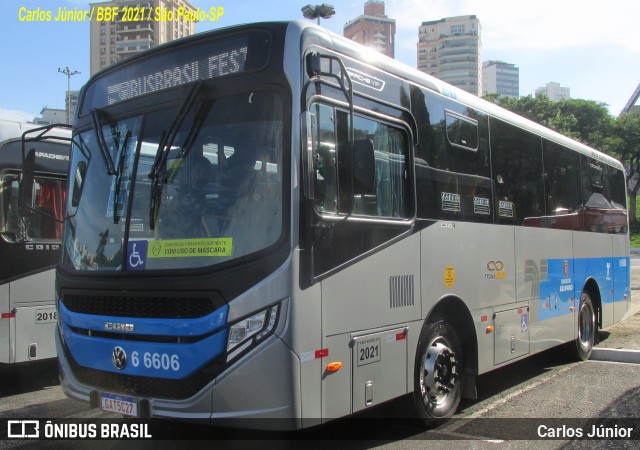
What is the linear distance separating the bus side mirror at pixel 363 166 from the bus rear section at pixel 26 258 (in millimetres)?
4226

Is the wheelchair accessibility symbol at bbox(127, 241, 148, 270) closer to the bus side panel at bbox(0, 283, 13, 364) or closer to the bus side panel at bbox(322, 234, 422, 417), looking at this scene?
the bus side panel at bbox(322, 234, 422, 417)

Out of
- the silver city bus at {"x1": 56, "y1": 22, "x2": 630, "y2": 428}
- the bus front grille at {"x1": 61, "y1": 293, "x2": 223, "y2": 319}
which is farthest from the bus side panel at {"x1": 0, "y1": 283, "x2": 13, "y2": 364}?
the bus front grille at {"x1": 61, "y1": 293, "x2": 223, "y2": 319}

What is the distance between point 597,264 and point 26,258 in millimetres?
8553

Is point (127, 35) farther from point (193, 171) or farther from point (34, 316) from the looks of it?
point (193, 171)

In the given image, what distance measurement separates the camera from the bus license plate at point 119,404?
419cm

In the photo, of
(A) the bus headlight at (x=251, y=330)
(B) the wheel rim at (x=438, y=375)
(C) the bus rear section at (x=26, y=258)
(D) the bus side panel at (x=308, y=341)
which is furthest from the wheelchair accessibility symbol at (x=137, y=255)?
(C) the bus rear section at (x=26, y=258)

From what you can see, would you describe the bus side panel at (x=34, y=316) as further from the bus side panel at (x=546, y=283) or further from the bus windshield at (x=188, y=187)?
the bus side panel at (x=546, y=283)

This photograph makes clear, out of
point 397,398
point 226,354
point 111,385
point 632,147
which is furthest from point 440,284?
point 632,147

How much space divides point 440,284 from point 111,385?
301 cm

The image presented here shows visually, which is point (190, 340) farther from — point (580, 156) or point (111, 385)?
point (580, 156)

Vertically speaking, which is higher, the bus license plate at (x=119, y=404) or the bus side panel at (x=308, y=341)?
the bus side panel at (x=308, y=341)

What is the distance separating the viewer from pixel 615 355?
29.3 ft

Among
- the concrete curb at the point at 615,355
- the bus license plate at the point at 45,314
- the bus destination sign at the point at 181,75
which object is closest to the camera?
the bus destination sign at the point at 181,75

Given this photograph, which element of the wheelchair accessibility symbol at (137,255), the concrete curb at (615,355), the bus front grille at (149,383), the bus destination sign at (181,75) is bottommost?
the concrete curb at (615,355)
